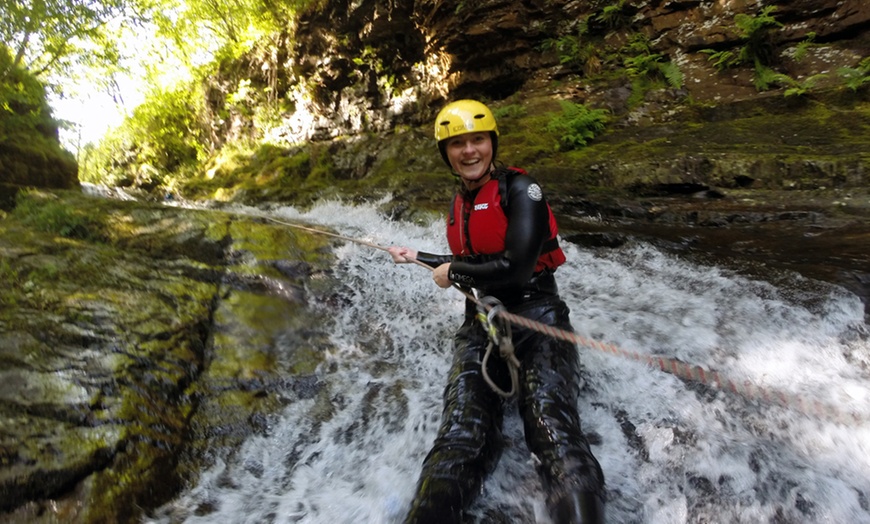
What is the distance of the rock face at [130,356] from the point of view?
241 cm

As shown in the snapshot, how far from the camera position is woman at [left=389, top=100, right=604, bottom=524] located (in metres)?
2.15

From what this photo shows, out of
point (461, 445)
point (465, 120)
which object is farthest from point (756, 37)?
point (461, 445)

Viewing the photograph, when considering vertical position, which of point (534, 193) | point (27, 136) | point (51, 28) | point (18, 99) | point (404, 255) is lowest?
point (404, 255)

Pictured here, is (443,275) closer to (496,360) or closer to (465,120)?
(496,360)

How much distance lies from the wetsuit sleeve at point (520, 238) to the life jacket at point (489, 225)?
0.11m

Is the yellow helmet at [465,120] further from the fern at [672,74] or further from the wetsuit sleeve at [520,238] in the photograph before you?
the fern at [672,74]

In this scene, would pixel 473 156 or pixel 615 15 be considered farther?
pixel 615 15

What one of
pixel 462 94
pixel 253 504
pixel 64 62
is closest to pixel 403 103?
pixel 462 94

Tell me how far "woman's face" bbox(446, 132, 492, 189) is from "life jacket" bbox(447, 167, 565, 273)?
0.10m

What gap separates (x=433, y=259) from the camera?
3.31m

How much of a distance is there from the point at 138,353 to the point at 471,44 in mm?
11716

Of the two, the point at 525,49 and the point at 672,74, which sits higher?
the point at 525,49

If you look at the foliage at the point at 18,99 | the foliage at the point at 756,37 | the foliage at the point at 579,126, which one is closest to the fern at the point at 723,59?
the foliage at the point at 756,37

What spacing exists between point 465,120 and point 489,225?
77cm
